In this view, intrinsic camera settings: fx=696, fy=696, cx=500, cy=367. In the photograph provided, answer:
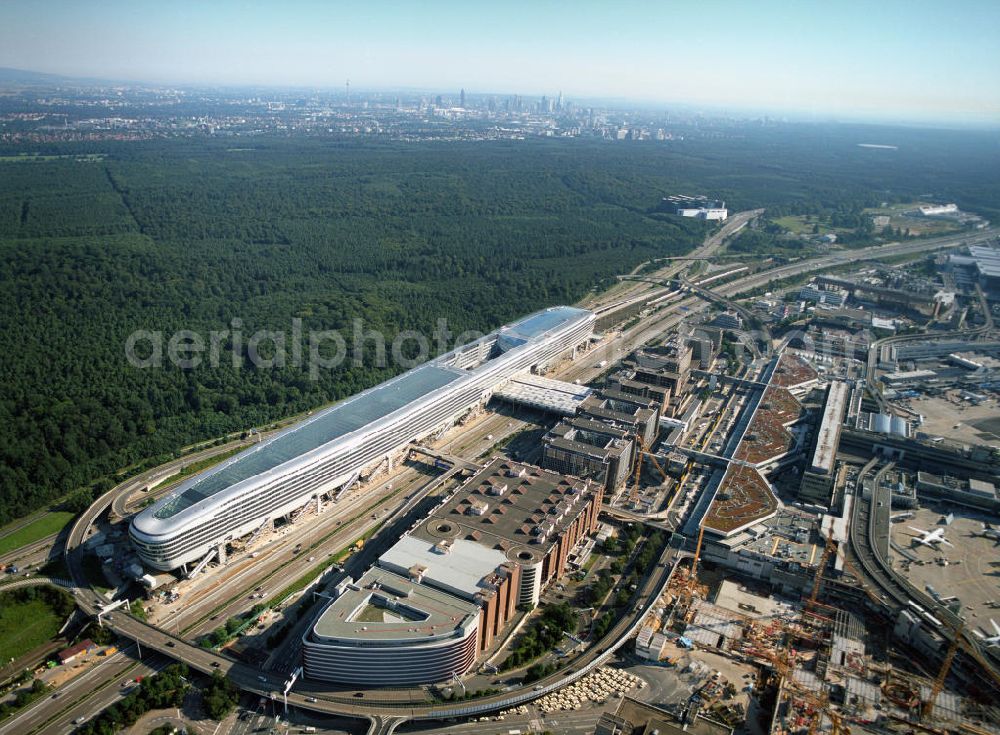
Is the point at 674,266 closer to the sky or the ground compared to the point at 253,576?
closer to the sky

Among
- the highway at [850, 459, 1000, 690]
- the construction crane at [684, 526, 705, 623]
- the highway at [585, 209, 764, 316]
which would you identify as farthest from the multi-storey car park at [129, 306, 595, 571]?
the highway at [850, 459, 1000, 690]

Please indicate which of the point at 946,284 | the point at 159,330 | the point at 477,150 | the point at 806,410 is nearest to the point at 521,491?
the point at 806,410

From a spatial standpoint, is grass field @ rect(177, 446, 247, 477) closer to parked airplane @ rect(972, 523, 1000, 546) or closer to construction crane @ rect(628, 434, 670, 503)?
construction crane @ rect(628, 434, 670, 503)

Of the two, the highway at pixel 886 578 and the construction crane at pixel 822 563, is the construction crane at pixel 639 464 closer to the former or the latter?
the construction crane at pixel 822 563

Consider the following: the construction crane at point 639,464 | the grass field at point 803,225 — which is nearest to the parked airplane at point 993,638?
the construction crane at point 639,464

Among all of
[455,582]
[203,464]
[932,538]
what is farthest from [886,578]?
[203,464]

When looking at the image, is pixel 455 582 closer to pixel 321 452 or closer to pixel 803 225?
pixel 321 452
